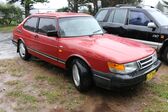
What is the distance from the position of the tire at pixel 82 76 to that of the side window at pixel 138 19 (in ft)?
10.5

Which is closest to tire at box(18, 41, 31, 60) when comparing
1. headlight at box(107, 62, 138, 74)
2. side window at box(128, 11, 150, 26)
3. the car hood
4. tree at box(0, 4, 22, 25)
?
the car hood

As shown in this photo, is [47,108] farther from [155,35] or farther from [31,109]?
[155,35]

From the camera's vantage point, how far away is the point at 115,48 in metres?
5.05

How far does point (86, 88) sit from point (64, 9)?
17.9 m

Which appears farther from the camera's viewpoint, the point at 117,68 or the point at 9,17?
the point at 9,17

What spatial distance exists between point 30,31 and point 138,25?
3.23m

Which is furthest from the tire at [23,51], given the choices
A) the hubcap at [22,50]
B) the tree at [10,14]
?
the tree at [10,14]

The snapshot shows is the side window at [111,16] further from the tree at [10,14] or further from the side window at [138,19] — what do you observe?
the tree at [10,14]

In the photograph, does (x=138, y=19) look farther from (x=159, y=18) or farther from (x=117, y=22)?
(x=117, y=22)

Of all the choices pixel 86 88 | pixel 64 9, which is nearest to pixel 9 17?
pixel 64 9

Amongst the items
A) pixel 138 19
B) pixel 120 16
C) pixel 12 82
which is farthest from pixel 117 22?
pixel 12 82

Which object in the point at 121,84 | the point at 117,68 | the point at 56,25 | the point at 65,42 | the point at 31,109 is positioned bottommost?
the point at 31,109

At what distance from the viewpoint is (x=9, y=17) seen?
70.9ft

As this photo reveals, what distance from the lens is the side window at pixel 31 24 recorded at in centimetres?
706
